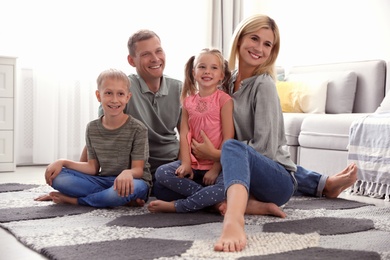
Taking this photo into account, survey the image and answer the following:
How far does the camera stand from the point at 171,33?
436cm

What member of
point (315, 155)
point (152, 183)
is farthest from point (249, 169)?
point (315, 155)

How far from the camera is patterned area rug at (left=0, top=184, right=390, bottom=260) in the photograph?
1387mm

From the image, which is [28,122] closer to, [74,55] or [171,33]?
[74,55]

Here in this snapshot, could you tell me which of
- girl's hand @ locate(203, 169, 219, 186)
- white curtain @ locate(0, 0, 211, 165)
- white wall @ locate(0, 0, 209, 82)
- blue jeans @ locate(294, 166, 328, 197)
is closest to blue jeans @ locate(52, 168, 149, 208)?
girl's hand @ locate(203, 169, 219, 186)

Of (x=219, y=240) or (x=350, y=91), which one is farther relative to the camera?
(x=350, y=91)

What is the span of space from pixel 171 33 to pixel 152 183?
2.34 meters

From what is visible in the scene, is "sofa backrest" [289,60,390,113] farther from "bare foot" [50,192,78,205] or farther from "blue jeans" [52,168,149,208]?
"bare foot" [50,192,78,205]

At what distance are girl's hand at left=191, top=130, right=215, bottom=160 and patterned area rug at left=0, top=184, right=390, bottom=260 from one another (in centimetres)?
21

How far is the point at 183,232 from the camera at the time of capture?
163 cm

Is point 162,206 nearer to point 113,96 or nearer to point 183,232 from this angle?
point 183,232

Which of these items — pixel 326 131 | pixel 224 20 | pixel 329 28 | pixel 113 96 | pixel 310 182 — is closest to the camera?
pixel 113 96

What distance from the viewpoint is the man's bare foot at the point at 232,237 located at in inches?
55.1

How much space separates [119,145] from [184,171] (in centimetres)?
28

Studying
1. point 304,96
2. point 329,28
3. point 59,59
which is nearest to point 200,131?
point 304,96
